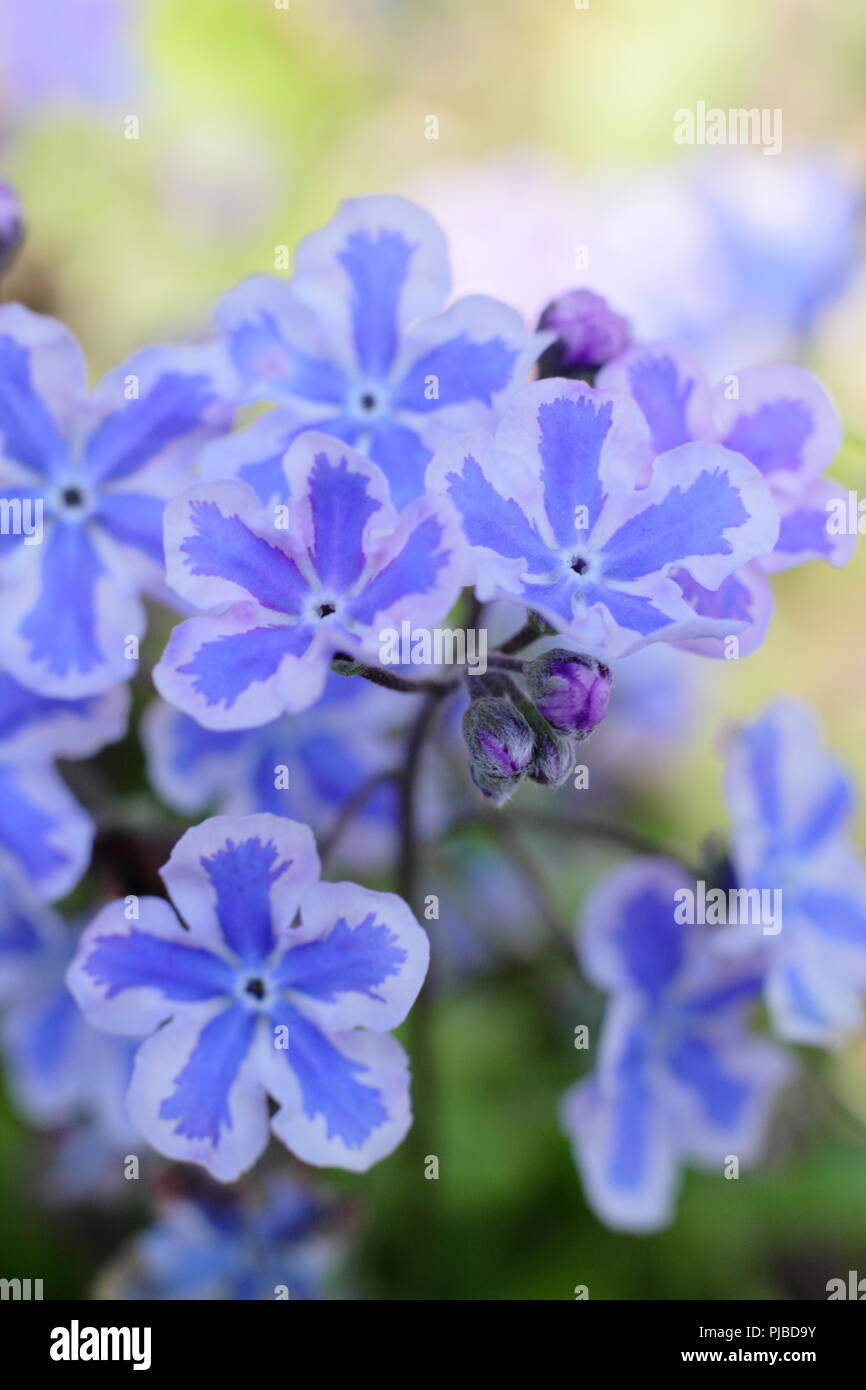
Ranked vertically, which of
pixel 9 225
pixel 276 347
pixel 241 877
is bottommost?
pixel 241 877

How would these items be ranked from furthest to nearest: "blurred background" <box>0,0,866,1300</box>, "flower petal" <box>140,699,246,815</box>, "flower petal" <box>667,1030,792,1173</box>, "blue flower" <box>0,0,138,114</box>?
"blue flower" <box>0,0,138,114</box>, "blurred background" <box>0,0,866,1300</box>, "flower petal" <box>667,1030,792,1173</box>, "flower petal" <box>140,699,246,815</box>

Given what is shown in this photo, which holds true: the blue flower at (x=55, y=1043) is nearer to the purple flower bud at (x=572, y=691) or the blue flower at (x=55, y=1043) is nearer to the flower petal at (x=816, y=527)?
the purple flower bud at (x=572, y=691)

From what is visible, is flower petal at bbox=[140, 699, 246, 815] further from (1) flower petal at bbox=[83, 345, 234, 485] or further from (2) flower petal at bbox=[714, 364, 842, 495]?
(2) flower petal at bbox=[714, 364, 842, 495]

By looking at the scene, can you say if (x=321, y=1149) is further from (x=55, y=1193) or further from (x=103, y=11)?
(x=103, y=11)

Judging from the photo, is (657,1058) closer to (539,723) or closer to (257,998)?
(257,998)

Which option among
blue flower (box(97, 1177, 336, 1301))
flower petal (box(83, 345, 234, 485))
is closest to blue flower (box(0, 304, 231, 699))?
flower petal (box(83, 345, 234, 485))

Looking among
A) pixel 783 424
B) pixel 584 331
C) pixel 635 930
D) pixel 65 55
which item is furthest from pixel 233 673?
pixel 65 55
